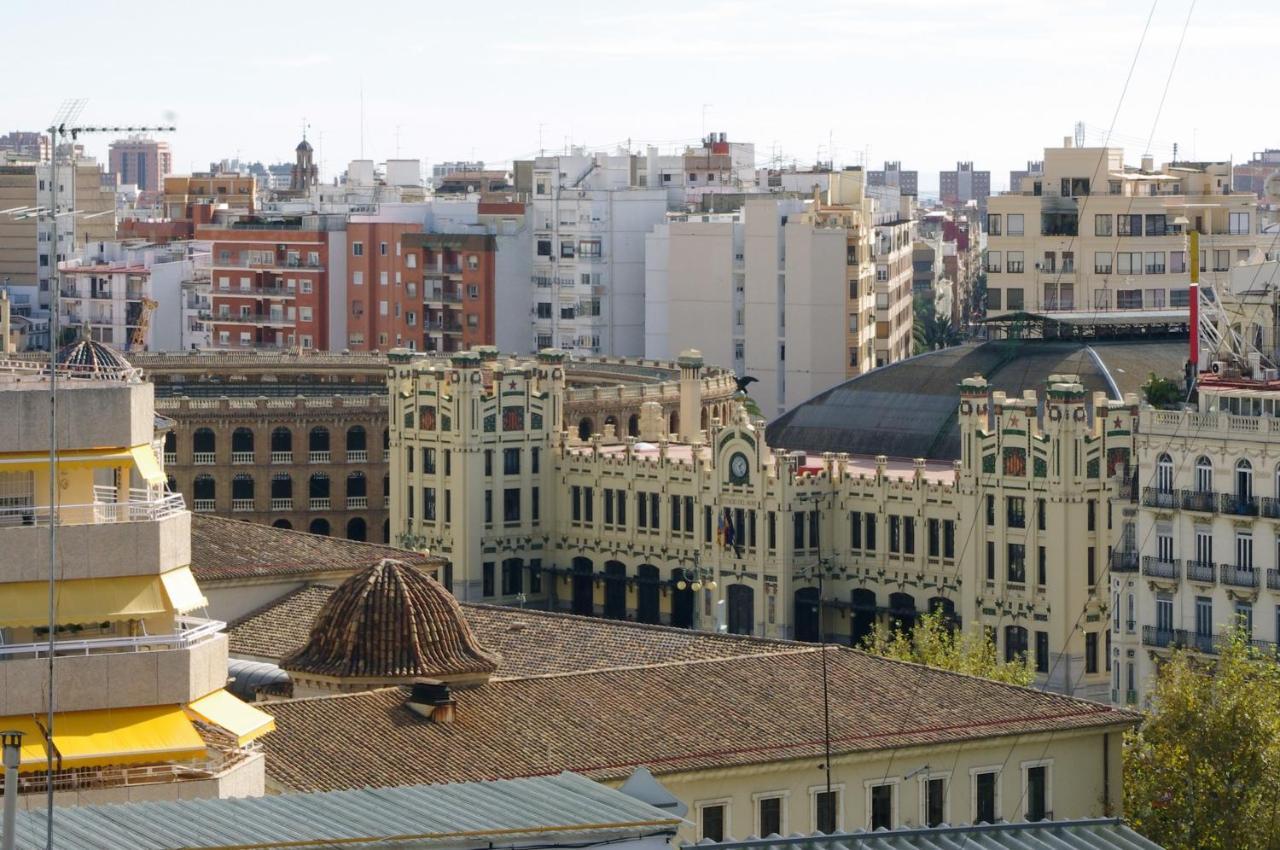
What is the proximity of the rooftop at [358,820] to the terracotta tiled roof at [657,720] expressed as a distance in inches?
824

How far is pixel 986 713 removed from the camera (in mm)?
84375

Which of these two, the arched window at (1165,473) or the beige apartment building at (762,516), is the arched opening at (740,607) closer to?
the beige apartment building at (762,516)

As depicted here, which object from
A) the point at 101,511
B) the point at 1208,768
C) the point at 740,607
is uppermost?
the point at 101,511

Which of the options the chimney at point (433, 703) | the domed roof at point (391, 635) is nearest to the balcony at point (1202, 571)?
the domed roof at point (391, 635)

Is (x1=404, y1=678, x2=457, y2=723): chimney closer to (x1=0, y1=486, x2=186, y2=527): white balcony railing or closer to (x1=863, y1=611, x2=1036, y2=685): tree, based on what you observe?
(x1=0, y1=486, x2=186, y2=527): white balcony railing

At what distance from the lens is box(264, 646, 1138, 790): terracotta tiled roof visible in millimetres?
75312

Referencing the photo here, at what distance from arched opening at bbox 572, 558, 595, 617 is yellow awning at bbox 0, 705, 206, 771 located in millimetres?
85273

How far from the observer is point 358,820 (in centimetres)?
4925

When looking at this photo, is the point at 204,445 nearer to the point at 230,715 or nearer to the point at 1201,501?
the point at 1201,501

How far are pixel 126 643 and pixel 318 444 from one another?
4555 inches

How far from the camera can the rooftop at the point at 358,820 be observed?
156 ft

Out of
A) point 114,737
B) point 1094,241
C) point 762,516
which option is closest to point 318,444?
point 1094,241

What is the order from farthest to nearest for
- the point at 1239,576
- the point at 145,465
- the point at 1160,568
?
the point at 1160,568
the point at 1239,576
the point at 145,465

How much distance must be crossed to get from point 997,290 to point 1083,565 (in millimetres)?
65816
